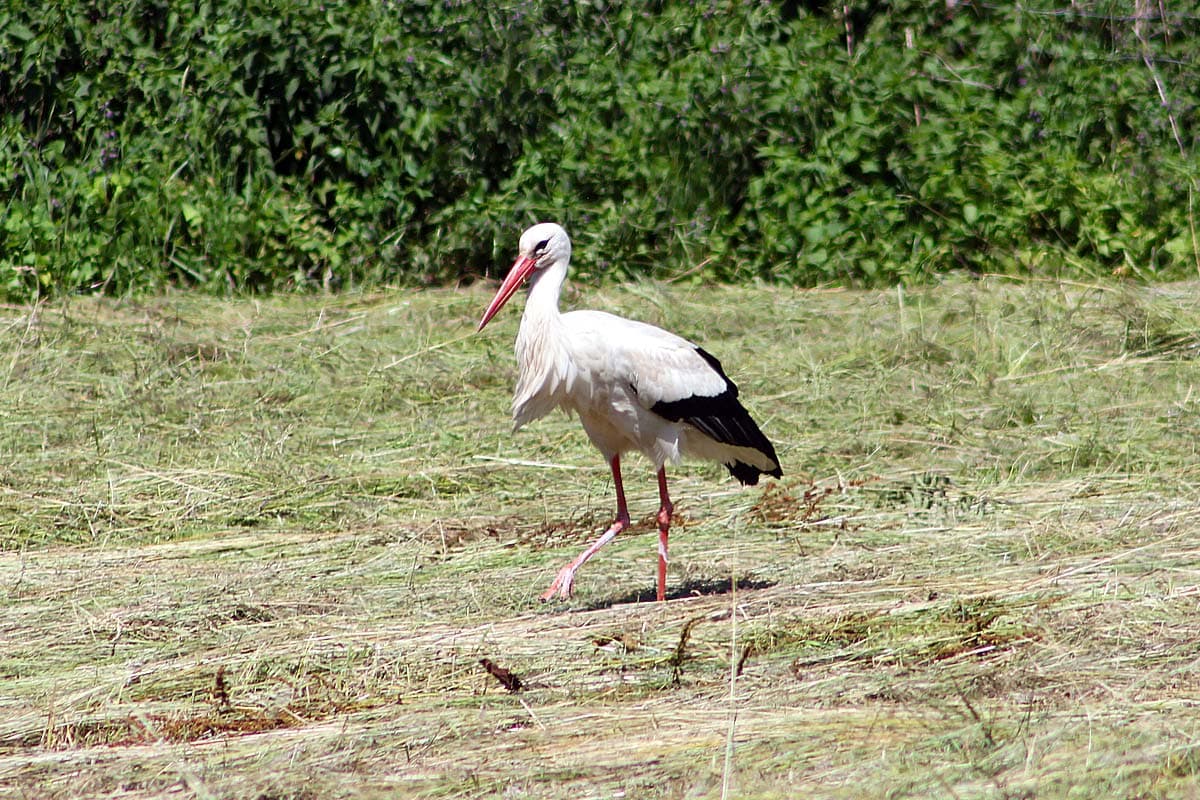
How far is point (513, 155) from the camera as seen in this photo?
988cm

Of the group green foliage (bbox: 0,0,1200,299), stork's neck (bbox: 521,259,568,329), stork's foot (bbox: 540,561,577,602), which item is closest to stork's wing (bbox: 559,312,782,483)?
stork's neck (bbox: 521,259,568,329)

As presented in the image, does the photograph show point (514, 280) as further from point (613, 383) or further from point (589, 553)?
point (589, 553)

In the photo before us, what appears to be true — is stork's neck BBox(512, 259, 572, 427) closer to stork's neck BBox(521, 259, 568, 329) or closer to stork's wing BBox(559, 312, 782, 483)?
stork's neck BBox(521, 259, 568, 329)

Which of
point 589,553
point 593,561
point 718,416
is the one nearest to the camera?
point 589,553

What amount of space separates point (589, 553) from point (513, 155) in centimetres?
517

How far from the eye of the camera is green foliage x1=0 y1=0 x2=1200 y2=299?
949cm

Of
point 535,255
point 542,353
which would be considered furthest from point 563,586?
point 535,255

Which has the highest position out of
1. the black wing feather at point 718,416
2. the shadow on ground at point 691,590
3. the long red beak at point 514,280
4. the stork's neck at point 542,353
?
the long red beak at point 514,280

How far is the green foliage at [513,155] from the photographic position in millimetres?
9492

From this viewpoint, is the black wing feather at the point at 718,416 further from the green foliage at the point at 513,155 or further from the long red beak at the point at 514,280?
the green foliage at the point at 513,155

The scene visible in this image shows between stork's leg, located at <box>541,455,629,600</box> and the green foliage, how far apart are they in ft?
14.1

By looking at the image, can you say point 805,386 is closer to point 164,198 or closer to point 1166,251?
point 1166,251

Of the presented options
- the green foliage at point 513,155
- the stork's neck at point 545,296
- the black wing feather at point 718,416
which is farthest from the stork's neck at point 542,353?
→ the green foliage at point 513,155

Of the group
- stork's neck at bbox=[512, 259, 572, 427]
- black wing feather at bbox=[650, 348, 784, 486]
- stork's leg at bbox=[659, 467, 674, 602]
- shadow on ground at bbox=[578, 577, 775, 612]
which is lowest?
shadow on ground at bbox=[578, 577, 775, 612]
